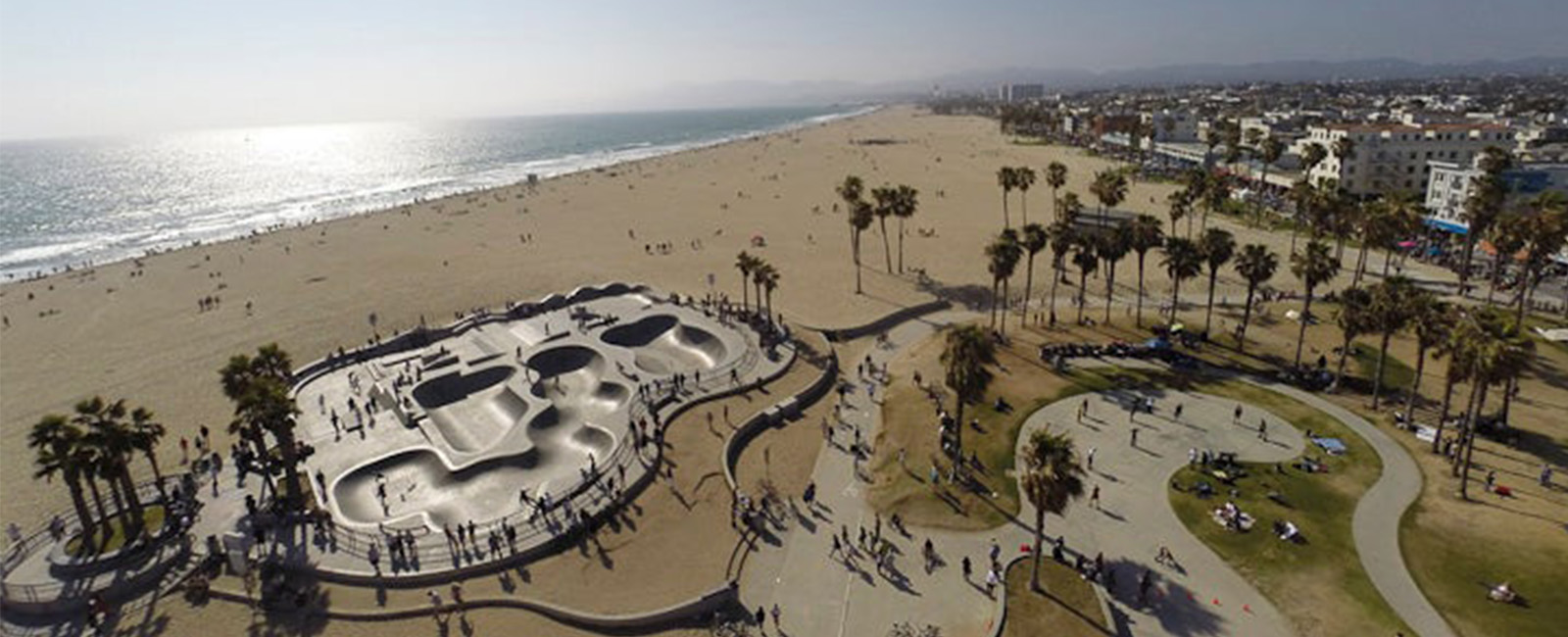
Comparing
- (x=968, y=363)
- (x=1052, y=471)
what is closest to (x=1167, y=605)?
(x=1052, y=471)

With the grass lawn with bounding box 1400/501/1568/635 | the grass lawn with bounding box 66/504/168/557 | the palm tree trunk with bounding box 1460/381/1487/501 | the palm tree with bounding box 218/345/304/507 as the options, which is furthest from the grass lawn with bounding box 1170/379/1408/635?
the grass lawn with bounding box 66/504/168/557

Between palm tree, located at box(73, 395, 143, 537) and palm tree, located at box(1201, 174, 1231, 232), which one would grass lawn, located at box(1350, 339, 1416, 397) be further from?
palm tree, located at box(73, 395, 143, 537)

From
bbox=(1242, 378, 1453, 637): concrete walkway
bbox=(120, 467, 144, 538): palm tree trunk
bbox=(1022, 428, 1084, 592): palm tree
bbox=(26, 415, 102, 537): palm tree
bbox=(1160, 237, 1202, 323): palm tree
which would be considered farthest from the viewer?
bbox=(1160, 237, 1202, 323): palm tree

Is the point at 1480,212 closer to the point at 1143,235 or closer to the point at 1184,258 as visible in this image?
the point at 1143,235

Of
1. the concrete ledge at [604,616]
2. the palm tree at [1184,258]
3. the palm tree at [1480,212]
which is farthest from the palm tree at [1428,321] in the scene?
the concrete ledge at [604,616]

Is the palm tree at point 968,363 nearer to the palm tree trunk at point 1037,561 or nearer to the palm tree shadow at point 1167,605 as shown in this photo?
the palm tree trunk at point 1037,561

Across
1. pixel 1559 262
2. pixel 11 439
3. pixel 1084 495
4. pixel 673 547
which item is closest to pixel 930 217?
pixel 1559 262

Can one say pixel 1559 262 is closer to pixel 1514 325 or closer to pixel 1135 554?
pixel 1514 325
